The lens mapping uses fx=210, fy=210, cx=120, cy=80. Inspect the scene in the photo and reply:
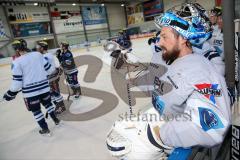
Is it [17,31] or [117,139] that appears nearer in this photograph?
[117,139]

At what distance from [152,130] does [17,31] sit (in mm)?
19271

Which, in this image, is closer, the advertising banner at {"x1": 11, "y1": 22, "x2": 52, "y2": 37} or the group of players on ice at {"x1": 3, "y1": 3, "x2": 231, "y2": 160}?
the group of players on ice at {"x1": 3, "y1": 3, "x2": 231, "y2": 160}

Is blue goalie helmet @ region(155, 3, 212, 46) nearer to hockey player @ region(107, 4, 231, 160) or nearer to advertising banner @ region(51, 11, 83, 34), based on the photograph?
hockey player @ region(107, 4, 231, 160)

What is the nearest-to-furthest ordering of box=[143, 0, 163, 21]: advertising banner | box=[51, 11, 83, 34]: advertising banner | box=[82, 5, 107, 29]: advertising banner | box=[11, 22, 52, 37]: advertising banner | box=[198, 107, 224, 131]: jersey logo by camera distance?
box=[198, 107, 224, 131]: jersey logo → box=[11, 22, 52, 37]: advertising banner → box=[51, 11, 83, 34]: advertising banner → box=[82, 5, 107, 29]: advertising banner → box=[143, 0, 163, 21]: advertising banner

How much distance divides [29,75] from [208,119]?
2.62m

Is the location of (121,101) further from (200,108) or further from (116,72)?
(200,108)

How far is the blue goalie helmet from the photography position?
1040mm

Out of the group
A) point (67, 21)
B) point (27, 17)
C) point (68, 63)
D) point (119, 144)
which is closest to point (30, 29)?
point (27, 17)

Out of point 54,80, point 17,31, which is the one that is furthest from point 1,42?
point 54,80

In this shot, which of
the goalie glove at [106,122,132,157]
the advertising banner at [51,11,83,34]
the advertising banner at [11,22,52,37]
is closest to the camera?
the goalie glove at [106,122,132,157]

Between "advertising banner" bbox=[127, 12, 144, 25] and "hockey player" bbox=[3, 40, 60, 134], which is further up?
"advertising banner" bbox=[127, 12, 144, 25]

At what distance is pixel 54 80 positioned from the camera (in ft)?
13.1

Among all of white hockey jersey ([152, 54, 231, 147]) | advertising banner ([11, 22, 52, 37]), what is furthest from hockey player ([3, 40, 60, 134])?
advertising banner ([11, 22, 52, 37])

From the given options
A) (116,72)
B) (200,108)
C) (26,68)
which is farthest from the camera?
(116,72)
